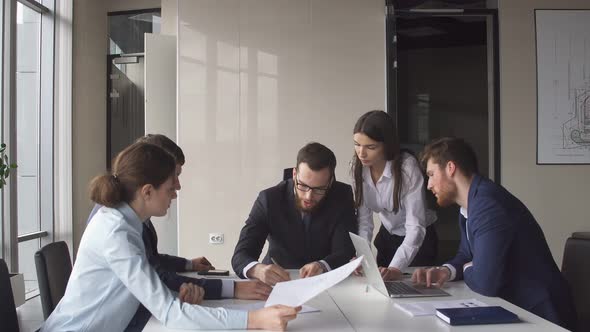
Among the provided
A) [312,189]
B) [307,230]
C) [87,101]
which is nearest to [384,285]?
[312,189]

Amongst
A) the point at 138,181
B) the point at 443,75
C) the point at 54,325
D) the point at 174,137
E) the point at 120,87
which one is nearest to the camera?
the point at 54,325

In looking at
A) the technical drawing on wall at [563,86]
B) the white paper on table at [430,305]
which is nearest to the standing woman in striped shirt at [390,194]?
the white paper on table at [430,305]

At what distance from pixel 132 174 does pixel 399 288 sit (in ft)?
3.65

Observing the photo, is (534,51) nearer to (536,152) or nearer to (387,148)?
(536,152)

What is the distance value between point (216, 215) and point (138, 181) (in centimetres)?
291

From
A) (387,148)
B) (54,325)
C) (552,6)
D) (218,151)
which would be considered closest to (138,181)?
(54,325)

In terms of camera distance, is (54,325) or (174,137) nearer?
(54,325)

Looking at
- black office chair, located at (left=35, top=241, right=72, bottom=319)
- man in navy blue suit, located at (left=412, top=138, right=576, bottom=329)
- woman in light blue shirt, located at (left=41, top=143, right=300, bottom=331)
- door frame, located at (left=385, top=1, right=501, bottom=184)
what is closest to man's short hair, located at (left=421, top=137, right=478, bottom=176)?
man in navy blue suit, located at (left=412, top=138, right=576, bottom=329)

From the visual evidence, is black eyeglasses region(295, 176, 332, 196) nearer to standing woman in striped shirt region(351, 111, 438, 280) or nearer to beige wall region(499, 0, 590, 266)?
standing woman in striped shirt region(351, 111, 438, 280)

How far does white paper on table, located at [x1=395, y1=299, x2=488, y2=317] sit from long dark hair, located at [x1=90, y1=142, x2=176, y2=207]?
953 millimetres

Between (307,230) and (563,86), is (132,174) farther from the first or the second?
(563,86)

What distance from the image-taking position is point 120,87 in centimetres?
596

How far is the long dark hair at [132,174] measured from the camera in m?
1.77

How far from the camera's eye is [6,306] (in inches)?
65.4
